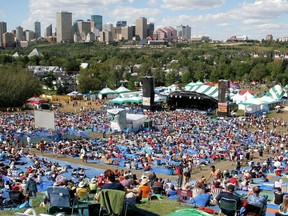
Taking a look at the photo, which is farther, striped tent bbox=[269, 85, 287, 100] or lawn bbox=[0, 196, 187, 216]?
striped tent bbox=[269, 85, 287, 100]

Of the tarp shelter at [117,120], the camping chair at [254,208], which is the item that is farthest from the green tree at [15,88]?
the camping chair at [254,208]

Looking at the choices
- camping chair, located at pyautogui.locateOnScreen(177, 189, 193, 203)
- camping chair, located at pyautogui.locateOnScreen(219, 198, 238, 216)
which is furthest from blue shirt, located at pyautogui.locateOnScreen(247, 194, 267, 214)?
camping chair, located at pyautogui.locateOnScreen(177, 189, 193, 203)

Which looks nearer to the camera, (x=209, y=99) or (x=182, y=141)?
(x=182, y=141)

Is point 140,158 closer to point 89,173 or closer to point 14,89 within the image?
point 89,173

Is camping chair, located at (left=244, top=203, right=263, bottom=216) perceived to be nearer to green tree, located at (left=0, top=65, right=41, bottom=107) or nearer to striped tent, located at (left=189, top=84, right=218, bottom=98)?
striped tent, located at (left=189, top=84, right=218, bottom=98)

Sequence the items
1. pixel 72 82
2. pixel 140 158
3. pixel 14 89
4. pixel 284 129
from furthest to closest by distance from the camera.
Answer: pixel 72 82, pixel 14 89, pixel 284 129, pixel 140 158

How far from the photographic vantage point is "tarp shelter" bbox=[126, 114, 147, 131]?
3150 centimetres

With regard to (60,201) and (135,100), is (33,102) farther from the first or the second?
(60,201)

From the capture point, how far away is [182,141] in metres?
26.6

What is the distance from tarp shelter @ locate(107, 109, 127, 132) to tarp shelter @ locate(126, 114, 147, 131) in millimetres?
444

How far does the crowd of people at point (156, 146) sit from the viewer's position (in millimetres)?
17016

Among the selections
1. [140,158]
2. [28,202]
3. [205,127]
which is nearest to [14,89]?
[205,127]

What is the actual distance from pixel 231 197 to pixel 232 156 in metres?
15.3

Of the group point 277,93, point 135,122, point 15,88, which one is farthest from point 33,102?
point 277,93
